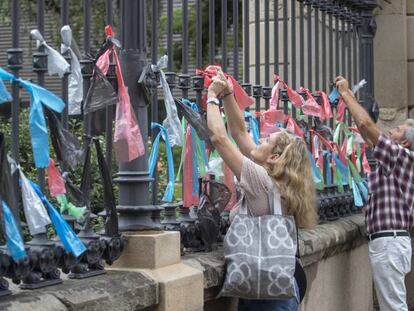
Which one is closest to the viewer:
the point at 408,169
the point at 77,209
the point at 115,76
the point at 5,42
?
the point at 77,209

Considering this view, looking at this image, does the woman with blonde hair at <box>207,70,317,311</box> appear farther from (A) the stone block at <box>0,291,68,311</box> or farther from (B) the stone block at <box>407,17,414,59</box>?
(B) the stone block at <box>407,17,414,59</box>

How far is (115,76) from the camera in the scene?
420 cm

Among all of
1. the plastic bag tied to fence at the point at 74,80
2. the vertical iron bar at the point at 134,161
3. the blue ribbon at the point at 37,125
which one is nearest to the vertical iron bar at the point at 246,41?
the vertical iron bar at the point at 134,161

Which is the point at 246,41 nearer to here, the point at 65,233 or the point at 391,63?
the point at 65,233

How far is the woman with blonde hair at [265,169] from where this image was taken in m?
4.76

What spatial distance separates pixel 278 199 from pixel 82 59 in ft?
4.26

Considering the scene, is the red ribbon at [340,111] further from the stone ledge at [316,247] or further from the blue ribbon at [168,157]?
the blue ribbon at [168,157]

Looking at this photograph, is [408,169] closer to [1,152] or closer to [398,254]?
[398,254]

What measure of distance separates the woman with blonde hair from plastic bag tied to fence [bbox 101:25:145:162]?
0.66 metres

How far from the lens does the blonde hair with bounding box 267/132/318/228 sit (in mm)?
4871

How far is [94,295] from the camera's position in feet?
12.2

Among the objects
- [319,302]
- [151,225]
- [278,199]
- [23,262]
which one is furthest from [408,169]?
[23,262]

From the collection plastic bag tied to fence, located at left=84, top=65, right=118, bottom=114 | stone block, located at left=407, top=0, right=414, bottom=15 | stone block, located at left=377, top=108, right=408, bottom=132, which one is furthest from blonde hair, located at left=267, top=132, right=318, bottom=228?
stone block, located at left=407, top=0, right=414, bottom=15

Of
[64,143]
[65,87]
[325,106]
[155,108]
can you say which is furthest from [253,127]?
[64,143]
